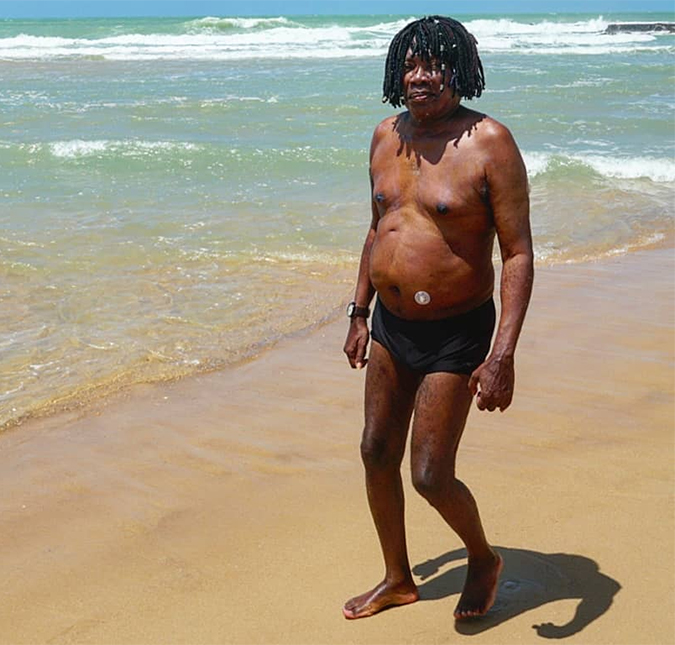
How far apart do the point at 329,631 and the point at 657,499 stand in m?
1.51

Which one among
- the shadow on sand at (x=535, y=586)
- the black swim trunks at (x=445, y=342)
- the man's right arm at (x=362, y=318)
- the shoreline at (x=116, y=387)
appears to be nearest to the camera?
the black swim trunks at (x=445, y=342)

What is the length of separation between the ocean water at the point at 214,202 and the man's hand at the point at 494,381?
303cm

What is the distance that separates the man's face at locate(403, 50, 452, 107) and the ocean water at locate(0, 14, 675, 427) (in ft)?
10.1

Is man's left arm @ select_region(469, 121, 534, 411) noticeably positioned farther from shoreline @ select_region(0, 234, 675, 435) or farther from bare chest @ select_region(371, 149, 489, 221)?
shoreline @ select_region(0, 234, 675, 435)

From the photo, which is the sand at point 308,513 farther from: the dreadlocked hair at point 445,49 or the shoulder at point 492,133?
the dreadlocked hair at point 445,49

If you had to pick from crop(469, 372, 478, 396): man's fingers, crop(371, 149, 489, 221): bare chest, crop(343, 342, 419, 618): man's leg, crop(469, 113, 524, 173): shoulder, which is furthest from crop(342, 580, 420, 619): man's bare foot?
crop(469, 113, 524, 173): shoulder

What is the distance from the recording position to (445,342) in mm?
3123

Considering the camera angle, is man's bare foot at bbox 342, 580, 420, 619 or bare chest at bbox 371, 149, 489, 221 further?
man's bare foot at bbox 342, 580, 420, 619

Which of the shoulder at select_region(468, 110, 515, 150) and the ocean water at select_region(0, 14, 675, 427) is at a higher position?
the shoulder at select_region(468, 110, 515, 150)

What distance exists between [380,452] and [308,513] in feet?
2.93

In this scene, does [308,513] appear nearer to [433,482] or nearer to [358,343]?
[358,343]

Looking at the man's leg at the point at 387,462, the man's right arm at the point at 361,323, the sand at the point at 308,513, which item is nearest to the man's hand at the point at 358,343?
the man's right arm at the point at 361,323

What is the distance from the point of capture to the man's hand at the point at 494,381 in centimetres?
301

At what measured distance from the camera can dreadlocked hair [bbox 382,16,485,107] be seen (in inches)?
122
